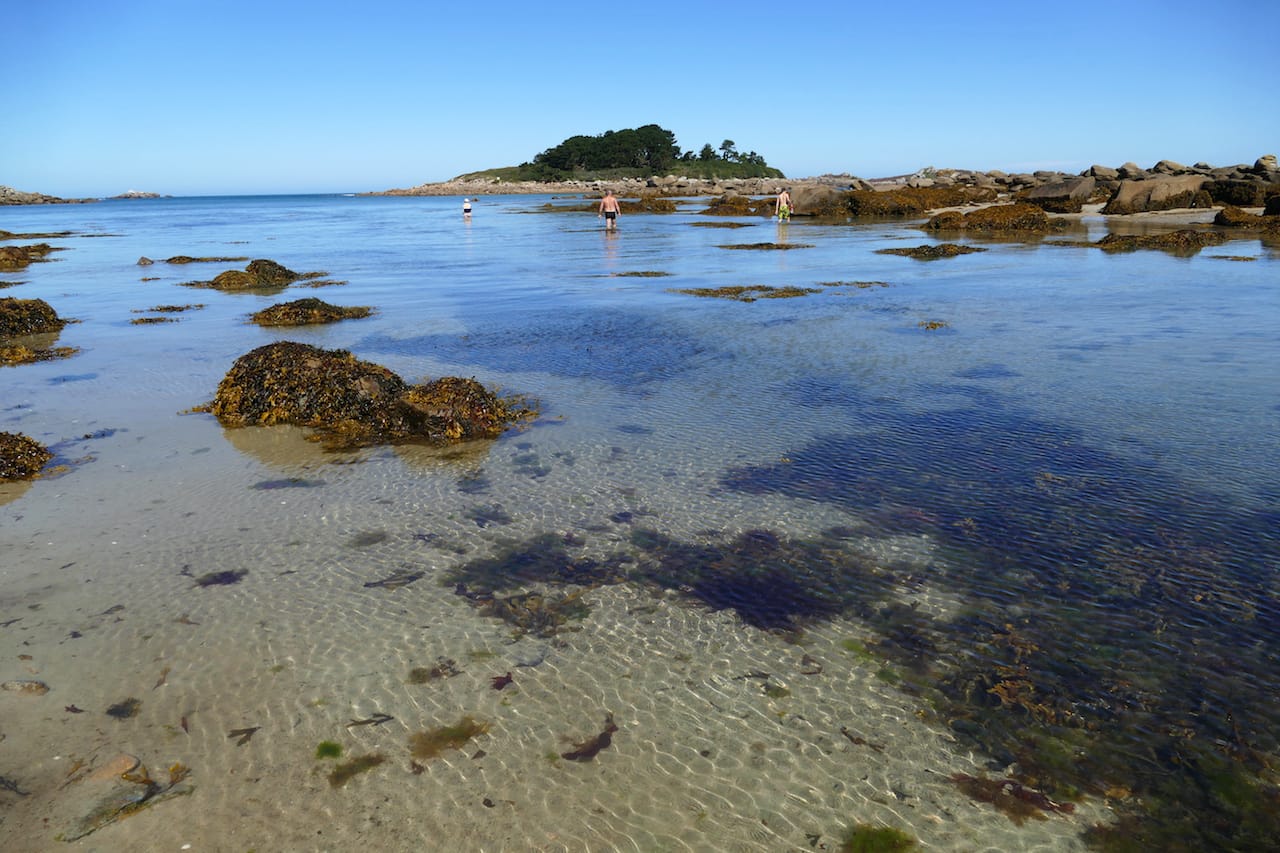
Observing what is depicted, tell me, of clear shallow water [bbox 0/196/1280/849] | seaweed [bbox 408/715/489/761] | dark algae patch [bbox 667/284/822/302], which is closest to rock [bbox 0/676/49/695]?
clear shallow water [bbox 0/196/1280/849]

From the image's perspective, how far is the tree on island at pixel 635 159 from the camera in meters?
135

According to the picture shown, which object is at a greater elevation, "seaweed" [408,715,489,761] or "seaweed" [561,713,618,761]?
"seaweed" [408,715,489,761]

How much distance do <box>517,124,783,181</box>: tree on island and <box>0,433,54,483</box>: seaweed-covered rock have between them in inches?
5089

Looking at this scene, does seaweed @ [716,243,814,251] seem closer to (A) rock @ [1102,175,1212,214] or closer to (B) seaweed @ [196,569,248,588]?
(A) rock @ [1102,175,1212,214]

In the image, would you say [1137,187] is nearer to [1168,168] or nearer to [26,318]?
[1168,168]

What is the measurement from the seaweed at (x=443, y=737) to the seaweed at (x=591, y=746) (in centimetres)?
50

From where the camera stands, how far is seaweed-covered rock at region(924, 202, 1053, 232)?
112 feet

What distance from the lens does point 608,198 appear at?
3819cm

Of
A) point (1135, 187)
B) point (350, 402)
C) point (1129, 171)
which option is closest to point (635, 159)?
point (1129, 171)

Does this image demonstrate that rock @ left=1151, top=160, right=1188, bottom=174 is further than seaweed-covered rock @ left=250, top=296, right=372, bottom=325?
Yes

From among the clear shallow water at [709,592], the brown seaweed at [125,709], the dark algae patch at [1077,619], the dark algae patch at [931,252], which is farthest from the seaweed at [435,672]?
the dark algae patch at [931,252]

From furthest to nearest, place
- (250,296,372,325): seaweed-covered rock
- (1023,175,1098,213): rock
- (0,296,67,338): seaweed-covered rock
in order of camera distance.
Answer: (1023,175,1098,213): rock → (250,296,372,325): seaweed-covered rock → (0,296,67,338): seaweed-covered rock

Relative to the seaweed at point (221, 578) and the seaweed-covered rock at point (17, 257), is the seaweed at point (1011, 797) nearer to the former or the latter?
the seaweed at point (221, 578)

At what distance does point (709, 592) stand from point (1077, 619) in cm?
233
